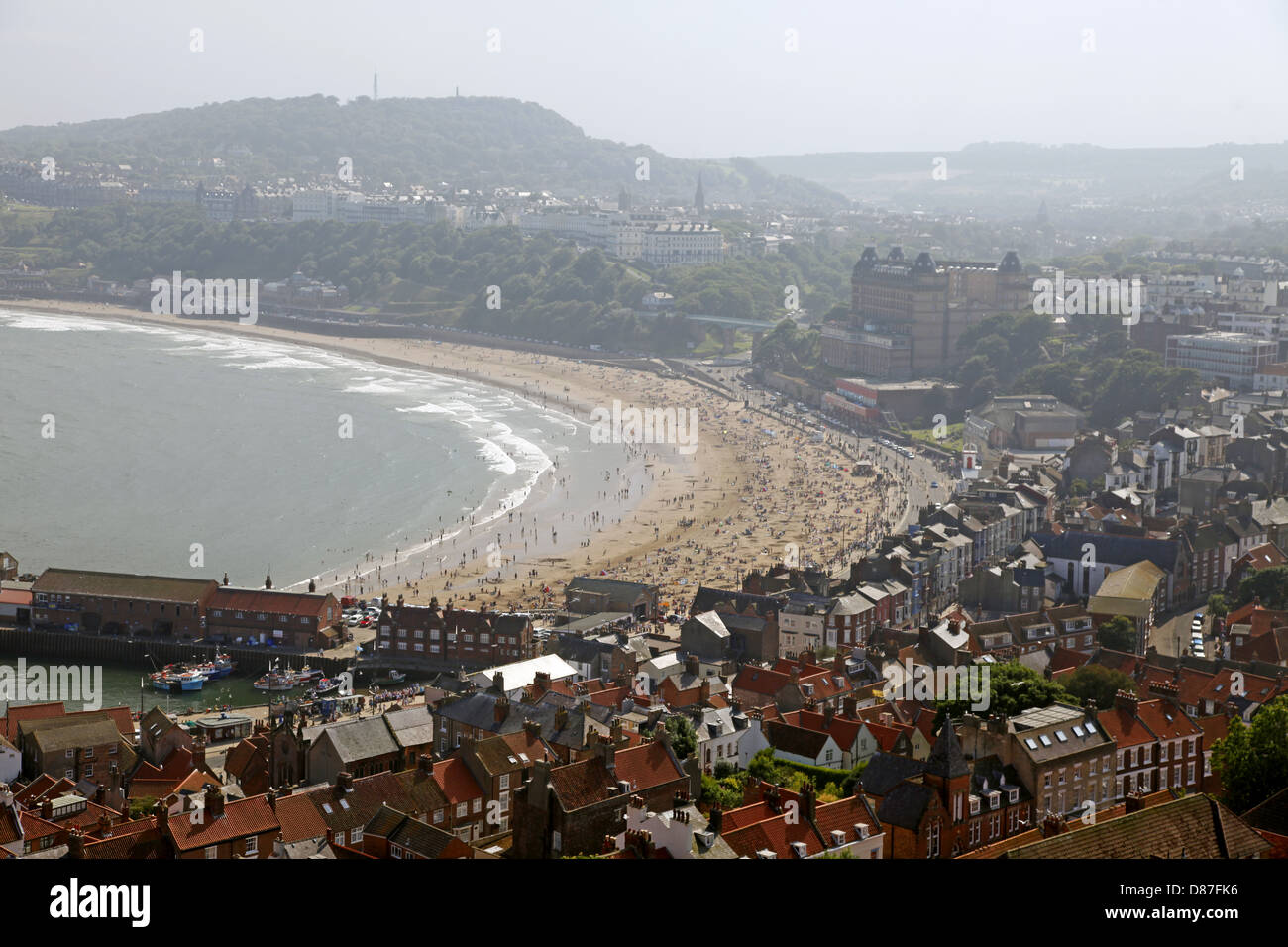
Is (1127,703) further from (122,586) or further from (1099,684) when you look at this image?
(122,586)

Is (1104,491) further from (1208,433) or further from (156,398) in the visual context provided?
(156,398)

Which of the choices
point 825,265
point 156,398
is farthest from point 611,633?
point 825,265

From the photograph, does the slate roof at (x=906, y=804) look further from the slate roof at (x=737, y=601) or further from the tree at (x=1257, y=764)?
the slate roof at (x=737, y=601)

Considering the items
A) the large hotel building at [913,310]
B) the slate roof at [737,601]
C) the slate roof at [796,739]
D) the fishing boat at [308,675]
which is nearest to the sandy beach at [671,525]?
the slate roof at [737,601]

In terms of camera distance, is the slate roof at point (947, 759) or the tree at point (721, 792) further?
the tree at point (721, 792)

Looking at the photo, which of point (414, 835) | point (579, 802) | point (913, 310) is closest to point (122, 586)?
point (414, 835)
